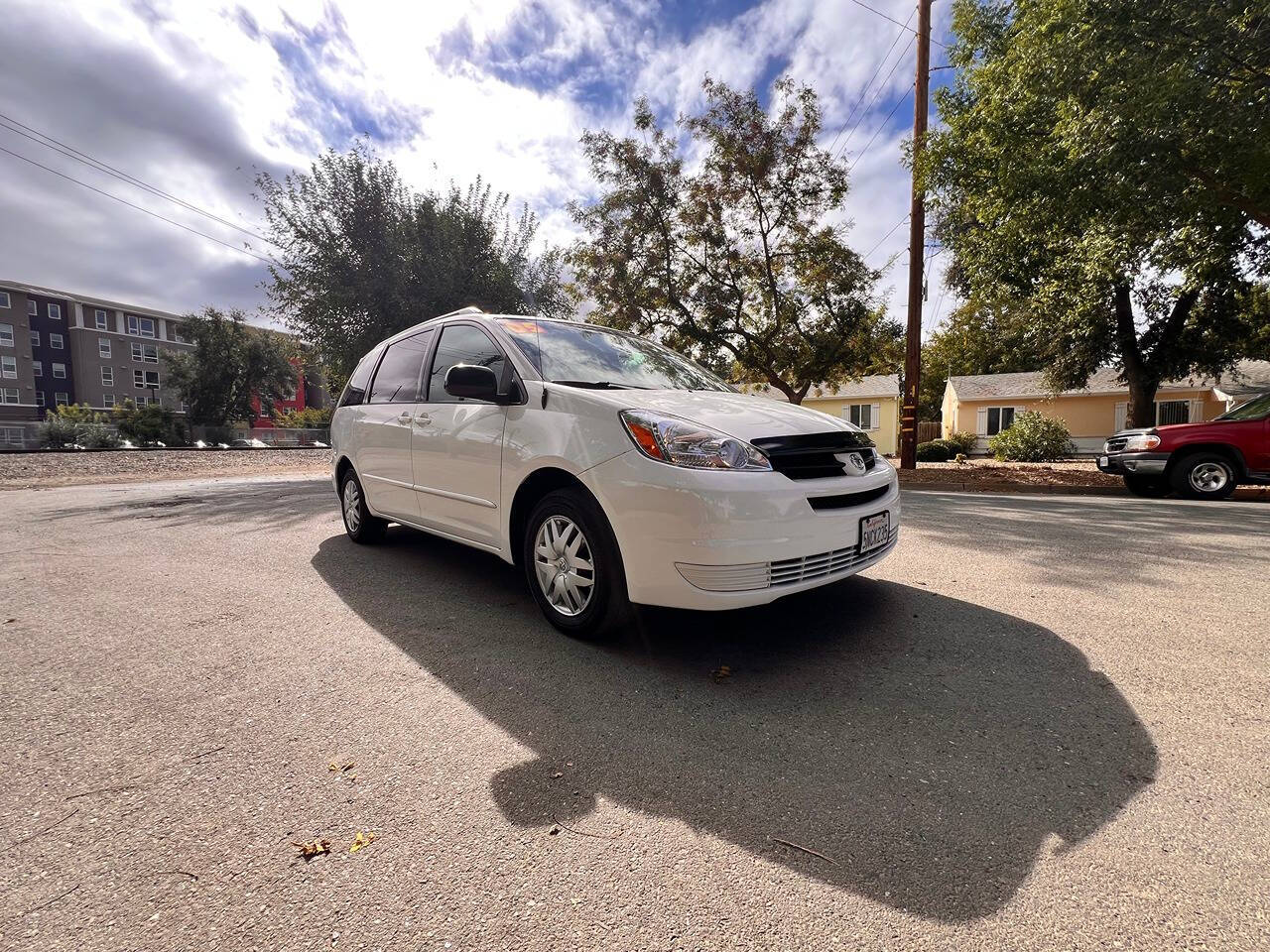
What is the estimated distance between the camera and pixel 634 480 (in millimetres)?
2670

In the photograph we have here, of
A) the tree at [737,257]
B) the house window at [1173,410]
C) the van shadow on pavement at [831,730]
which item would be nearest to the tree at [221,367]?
the tree at [737,257]

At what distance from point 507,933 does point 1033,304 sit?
19.4 m

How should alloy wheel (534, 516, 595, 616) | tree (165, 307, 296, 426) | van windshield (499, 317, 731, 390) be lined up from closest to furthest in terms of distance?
alloy wheel (534, 516, 595, 616)
van windshield (499, 317, 731, 390)
tree (165, 307, 296, 426)

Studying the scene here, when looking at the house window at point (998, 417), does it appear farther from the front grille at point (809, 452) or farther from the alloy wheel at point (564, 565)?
the alloy wheel at point (564, 565)

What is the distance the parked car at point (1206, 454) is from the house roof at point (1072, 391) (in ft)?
76.6

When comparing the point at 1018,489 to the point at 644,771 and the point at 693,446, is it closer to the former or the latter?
the point at 693,446

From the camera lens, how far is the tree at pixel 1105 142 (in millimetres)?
7473

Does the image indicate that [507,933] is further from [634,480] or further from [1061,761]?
[1061,761]

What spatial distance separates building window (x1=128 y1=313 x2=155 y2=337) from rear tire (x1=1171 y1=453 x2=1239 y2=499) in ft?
240

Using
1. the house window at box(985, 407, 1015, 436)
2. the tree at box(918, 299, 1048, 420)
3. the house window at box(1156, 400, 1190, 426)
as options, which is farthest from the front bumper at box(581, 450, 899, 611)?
the house window at box(1156, 400, 1190, 426)

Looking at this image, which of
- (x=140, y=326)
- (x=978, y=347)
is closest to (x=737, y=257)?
(x=978, y=347)

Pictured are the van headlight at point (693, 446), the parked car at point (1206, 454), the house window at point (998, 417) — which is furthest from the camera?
the house window at point (998, 417)

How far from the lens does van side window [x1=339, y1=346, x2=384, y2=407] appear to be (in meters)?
5.18

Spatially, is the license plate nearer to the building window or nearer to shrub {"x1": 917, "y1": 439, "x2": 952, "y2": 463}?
shrub {"x1": 917, "y1": 439, "x2": 952, "y2": 463}
